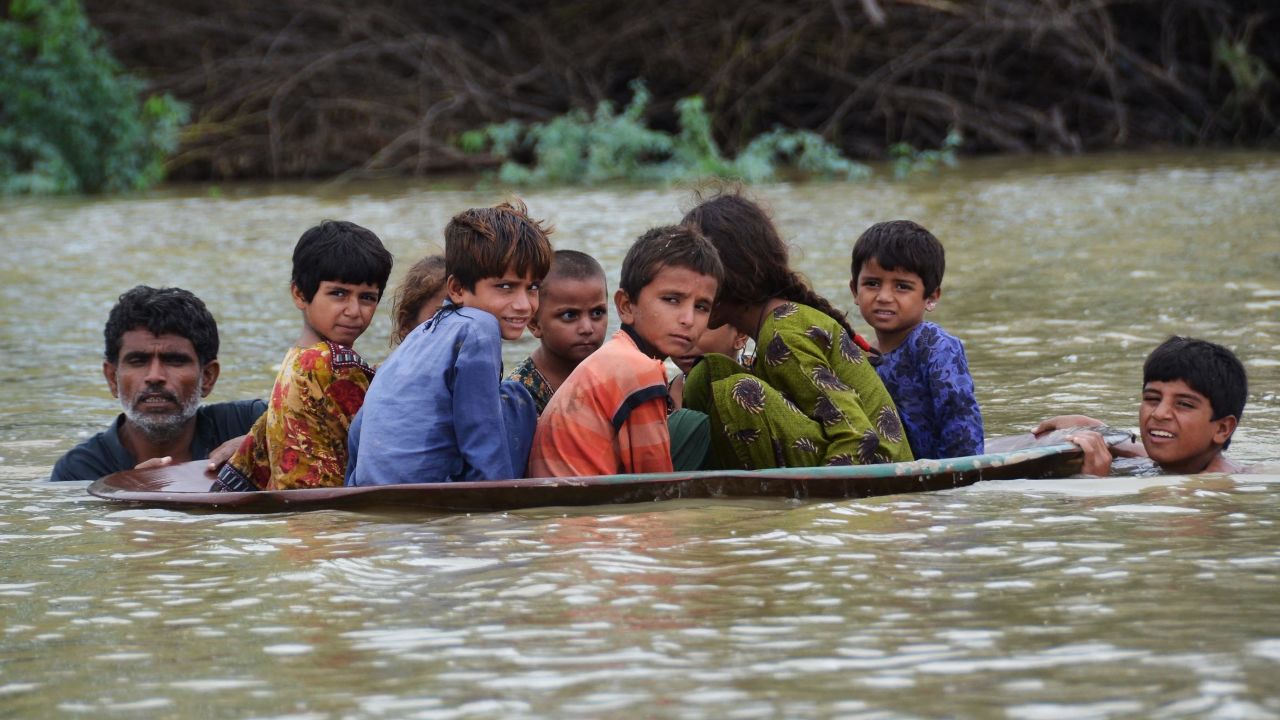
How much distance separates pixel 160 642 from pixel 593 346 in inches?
73.1

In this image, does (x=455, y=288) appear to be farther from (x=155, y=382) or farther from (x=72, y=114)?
(x=72, y=114)

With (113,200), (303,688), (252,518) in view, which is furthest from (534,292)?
(113,200)

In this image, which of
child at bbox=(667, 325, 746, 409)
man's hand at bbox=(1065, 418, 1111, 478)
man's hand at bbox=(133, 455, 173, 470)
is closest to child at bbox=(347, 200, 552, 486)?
child at bbox=(667, 325, 746, 409)

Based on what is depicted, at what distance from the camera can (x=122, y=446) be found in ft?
18.0

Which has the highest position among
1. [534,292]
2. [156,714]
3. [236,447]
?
[534,292]

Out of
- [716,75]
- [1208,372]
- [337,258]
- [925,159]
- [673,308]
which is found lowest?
[1208,372]

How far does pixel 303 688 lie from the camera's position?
120 inches

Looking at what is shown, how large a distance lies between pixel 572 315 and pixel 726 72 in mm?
13503

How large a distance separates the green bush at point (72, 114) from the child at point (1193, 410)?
15.1 meters

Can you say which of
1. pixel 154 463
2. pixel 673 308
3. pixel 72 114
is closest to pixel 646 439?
pixel 673 308

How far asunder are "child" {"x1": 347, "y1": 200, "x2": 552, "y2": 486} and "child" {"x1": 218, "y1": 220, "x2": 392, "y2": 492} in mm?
213

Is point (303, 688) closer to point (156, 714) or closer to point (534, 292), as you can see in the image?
point (156, 714)

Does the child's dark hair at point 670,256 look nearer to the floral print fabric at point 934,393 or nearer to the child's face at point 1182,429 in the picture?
the floral print fabric at point 934,393

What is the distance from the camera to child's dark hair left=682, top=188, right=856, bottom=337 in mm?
4711
